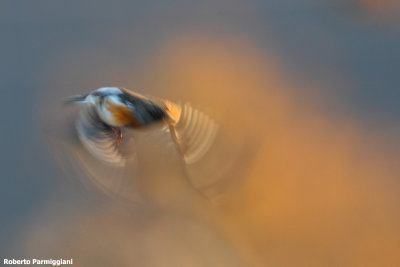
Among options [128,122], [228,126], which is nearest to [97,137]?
[128,122]

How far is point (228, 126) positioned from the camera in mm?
1267

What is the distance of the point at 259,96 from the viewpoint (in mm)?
1326

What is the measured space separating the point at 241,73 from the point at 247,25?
221mm

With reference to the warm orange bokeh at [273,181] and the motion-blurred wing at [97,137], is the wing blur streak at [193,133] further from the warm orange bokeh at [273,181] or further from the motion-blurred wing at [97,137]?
the motion-blurred wing at [97,137]

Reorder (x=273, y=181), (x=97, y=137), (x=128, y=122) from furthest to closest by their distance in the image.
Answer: (x=273, y=181), (x=97, y=137), (x=128, y=122)

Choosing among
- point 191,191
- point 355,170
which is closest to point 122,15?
point 191,191

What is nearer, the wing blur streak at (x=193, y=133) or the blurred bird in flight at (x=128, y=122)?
the blurred bird in flight at (x=128, y=122)

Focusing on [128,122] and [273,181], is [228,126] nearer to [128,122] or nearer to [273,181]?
[273,181]

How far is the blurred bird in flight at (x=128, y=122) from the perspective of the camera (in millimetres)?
996

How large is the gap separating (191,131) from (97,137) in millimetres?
314

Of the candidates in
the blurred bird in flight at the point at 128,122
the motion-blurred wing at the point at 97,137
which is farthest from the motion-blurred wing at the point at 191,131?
the motion-blurred wing at the point at 97,137

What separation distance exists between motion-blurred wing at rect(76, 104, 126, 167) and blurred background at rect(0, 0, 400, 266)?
0.30ft

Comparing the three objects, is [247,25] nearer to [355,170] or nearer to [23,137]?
[355,170]

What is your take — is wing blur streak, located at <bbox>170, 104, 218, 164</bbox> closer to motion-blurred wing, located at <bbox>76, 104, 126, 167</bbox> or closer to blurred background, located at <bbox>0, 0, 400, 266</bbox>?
blurred background, located at <bbox>0, 0, 400, 266</bbox>
